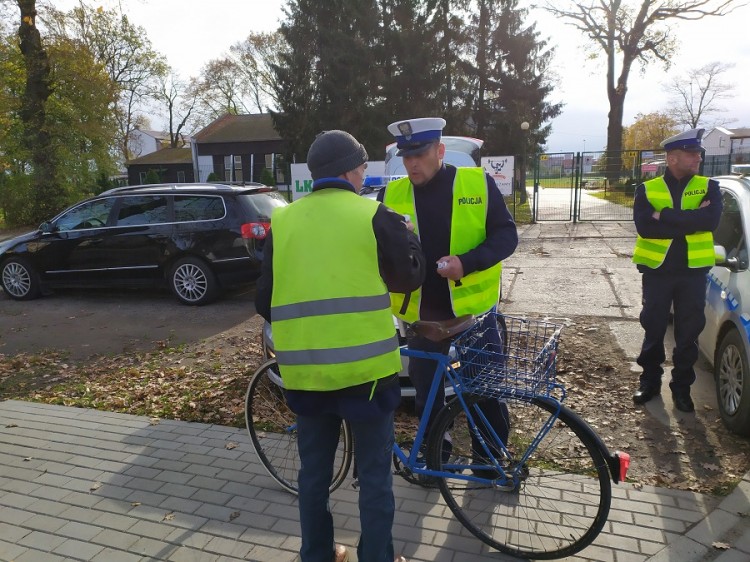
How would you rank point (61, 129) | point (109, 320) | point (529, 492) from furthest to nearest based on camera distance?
1. point (61, 129)
2. point (109, 320)
3. point (529, 492)

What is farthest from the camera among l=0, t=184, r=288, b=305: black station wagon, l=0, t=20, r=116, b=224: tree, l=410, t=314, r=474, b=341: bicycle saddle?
l=0, t=20, r=116, b=224: tree

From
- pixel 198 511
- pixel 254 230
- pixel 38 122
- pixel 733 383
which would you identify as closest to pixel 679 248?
pixel 733 383

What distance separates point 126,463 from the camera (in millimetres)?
4074

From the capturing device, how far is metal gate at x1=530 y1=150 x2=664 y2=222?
18.1 meters

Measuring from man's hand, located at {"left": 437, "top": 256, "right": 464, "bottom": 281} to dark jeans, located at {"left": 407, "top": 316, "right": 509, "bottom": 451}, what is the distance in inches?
11.5

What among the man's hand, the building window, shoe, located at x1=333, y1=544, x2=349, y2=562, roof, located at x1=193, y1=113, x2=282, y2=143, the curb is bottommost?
the curb

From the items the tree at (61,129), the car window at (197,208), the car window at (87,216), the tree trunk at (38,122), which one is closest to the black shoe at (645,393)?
the car window at (197,208)

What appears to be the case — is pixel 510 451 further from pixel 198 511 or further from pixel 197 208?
pixel 197 208

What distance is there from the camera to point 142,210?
29.9 ft

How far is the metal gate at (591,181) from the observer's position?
1811cm

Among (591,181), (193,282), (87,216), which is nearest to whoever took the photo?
(193,282)

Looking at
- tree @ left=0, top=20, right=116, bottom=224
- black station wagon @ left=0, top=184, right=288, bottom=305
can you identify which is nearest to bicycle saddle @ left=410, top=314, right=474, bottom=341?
black station wagon @ left=0, top=184, right=288, bottom=305

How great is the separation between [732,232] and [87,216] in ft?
29.0

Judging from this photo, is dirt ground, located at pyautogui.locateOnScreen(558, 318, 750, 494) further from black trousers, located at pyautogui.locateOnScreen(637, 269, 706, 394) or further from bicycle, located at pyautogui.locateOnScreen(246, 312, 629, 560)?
bicycle, located at pyautogui.locateOnScreen(246, 312, 629, 560)
